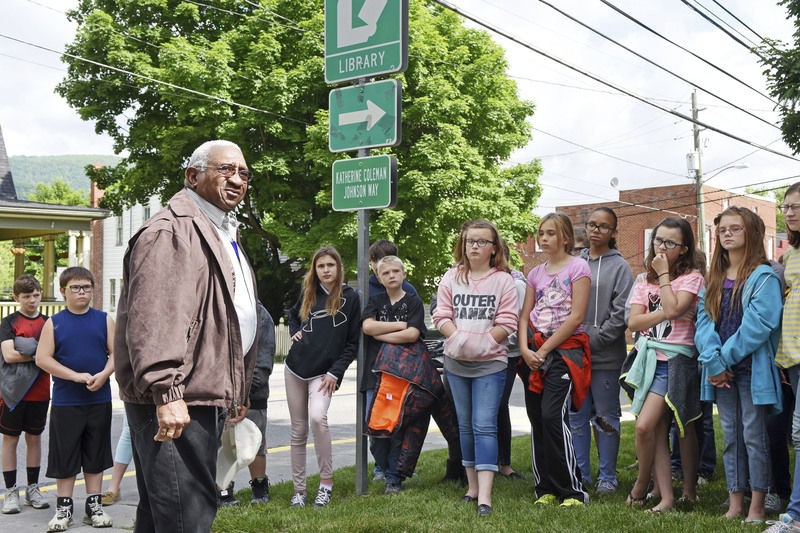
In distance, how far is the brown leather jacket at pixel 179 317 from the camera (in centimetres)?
307

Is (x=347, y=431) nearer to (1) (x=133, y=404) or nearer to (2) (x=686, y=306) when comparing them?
(2) (x=686, y=306)

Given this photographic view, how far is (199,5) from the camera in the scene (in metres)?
24.5

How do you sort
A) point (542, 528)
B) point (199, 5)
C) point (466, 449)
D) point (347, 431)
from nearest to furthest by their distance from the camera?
point (542, 528) → point (466, 449) → point (347, 431) → point (199, 5)

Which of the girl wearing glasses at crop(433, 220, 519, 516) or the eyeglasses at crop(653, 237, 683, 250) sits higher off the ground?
the eyeglasses at crop(653, 237, 683, 250)

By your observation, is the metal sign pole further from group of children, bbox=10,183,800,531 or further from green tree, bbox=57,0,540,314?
green tree, bbox=57,0,540,314

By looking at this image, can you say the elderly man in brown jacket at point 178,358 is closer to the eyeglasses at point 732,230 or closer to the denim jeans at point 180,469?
the denim jeans at point 180,469

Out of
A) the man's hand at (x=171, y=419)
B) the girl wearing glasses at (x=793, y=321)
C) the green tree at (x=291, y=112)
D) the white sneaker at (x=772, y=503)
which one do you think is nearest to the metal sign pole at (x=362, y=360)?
the white sneaker at (x=772, y=503)

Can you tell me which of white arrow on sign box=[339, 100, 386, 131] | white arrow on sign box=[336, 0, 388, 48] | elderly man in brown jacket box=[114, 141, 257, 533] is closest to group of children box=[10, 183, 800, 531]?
white arrow on sign box=[339, 100, 386, 131]

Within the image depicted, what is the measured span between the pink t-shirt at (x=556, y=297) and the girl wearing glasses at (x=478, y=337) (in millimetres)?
255

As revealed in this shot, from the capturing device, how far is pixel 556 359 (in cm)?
602

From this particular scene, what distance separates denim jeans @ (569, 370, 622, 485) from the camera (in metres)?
6.56

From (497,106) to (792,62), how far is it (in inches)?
610

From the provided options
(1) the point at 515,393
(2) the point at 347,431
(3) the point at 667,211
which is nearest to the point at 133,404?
(2) the point at 347,431

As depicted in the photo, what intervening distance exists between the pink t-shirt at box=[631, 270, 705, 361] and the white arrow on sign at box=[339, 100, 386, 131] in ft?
8.40
